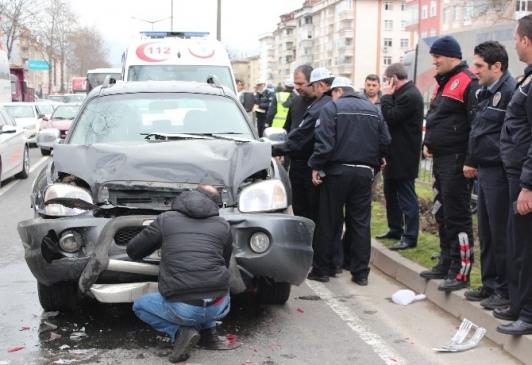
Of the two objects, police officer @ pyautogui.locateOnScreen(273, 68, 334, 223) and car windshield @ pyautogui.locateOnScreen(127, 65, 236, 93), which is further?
car windshield @ pyautogui.locateOnScreen(127, 65, 236, 93)

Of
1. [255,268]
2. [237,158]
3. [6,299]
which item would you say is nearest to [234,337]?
[255,268]

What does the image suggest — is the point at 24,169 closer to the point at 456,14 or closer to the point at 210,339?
the point at 210,339

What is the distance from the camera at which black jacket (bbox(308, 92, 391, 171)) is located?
22.8 feet

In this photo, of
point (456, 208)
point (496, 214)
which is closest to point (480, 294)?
point (496, 214)

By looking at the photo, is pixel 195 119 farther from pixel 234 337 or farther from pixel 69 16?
pixel 69 16

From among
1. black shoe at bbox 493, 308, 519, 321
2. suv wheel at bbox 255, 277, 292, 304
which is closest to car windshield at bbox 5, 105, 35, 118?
suv wheel at bbox 255, 277, 292, 304

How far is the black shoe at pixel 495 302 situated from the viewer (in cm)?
564

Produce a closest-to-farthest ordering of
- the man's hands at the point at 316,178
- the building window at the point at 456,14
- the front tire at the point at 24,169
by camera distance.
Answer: the man's hands at the point at 316,178 → the front tire at the point at 24,169 → the building window at the point at 456,14

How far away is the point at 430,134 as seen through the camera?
6555 mm

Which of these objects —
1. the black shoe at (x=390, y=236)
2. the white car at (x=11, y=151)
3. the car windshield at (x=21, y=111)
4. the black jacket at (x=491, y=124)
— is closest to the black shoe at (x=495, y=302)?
the black jacket at (x=491, y=124)

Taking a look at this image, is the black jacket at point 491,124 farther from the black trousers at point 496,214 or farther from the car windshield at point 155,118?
the car windshield at point 155,118

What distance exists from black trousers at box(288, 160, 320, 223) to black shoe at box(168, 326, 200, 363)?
9.82 ft

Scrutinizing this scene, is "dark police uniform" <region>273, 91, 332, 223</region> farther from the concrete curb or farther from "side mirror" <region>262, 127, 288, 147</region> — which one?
the concrete curb

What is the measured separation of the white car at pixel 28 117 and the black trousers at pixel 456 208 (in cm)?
2033
